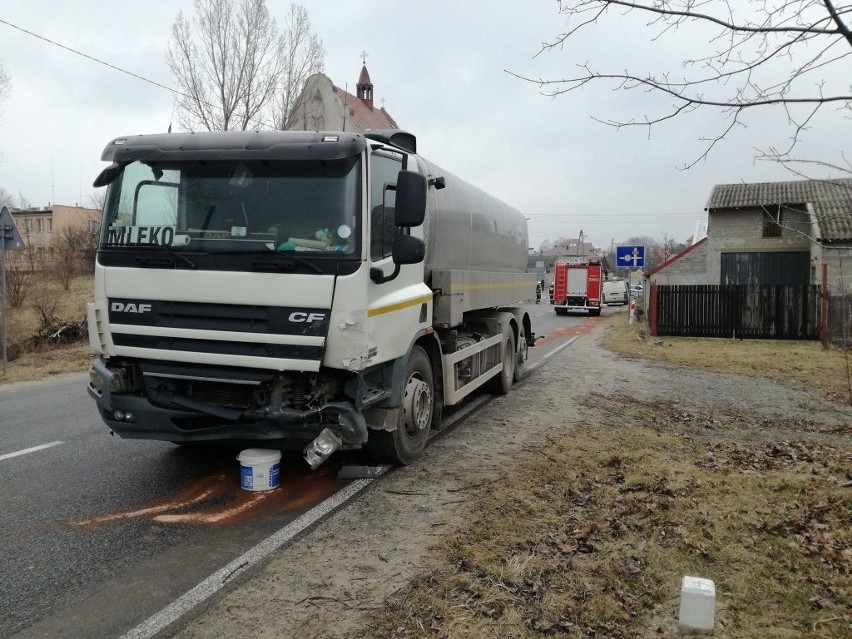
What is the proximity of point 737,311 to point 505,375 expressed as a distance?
42.6 ft

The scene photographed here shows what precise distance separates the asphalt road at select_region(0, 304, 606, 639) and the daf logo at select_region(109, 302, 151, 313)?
149 cm

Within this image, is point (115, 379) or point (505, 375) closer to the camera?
point (115, 379)

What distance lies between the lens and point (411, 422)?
594 centimetres

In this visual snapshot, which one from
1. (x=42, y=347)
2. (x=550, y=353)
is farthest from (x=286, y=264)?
(x=42, y=347)

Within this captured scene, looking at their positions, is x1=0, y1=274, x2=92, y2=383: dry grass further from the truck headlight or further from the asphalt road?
the truck headlight

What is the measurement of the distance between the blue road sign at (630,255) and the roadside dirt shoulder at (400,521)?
40.1ft

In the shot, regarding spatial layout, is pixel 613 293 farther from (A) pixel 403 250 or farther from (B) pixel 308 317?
(B) pixel 308 317

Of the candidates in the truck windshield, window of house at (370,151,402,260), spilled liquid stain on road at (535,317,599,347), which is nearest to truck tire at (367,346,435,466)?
window of house at (370,151,402,260)

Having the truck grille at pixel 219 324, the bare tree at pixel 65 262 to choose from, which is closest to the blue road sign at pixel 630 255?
the truck grille at pixel 219 324

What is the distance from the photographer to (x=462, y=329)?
8352 mm

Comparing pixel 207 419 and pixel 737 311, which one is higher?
pixel 737 311

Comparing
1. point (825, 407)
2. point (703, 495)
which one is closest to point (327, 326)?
point (703, 495)

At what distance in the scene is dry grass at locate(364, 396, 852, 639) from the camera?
319cm

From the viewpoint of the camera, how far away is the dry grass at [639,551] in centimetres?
319
